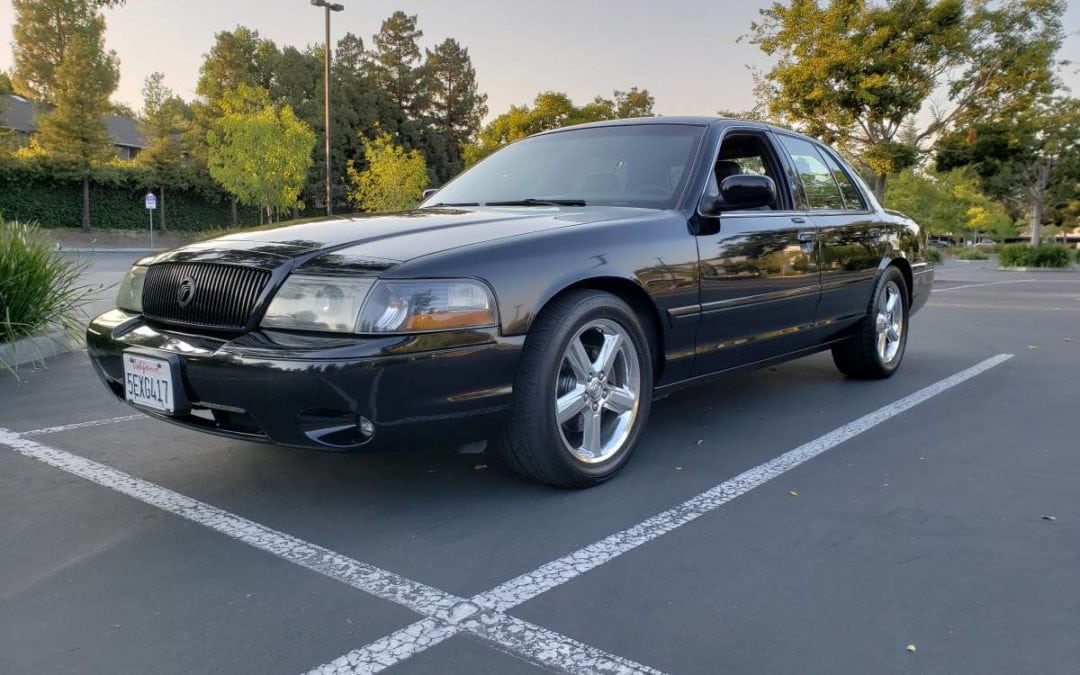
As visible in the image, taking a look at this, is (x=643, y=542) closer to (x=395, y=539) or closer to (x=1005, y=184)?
(x=395, y=539)

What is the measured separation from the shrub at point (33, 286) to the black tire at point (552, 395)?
14.6 feet

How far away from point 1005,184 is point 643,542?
46.3 meters

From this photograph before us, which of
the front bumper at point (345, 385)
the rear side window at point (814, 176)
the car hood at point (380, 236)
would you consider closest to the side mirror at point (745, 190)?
the car hood at point (380, 236)

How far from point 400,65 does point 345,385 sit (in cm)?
6760

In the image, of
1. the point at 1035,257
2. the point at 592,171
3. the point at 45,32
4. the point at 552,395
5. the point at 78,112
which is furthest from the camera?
the point at 45,32

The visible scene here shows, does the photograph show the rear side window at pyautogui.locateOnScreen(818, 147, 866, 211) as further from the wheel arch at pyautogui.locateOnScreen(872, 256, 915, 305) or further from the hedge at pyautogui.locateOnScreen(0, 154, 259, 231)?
the hedge at pyautogui.locateOnScreen(0, 154, 259, 231)

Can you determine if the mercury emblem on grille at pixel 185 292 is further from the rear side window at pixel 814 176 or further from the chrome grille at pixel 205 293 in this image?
the rear side window at pixel 814 176

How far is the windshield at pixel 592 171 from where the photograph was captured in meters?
3.92

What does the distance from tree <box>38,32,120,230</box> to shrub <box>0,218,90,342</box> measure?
3321 centimetres

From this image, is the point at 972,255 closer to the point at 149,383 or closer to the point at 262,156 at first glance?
the point at 262,156

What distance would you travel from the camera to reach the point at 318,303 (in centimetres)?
273

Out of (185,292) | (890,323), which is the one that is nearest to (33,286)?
(185,292)

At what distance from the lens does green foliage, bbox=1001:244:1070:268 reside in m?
28.3

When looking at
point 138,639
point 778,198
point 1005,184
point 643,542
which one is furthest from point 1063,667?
point 1005,184
